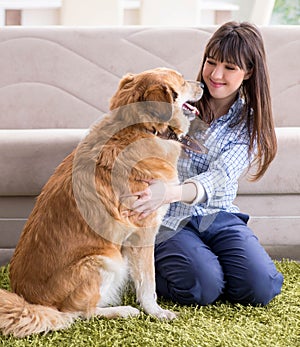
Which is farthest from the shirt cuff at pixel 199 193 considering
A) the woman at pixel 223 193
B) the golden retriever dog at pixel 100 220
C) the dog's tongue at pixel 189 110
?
the dog's tongue at pixel 189 110

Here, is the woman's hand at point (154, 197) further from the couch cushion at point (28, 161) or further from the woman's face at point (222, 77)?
the couch cushion at point (28, 161)

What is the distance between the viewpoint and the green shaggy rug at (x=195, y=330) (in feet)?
5.85

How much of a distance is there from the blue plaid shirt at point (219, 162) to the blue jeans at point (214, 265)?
0.04 m

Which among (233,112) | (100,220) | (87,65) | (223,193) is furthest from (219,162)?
(87,65)

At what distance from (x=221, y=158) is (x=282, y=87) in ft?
3.96

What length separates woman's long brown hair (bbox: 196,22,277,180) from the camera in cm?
218

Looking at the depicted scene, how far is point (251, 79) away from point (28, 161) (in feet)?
3.05

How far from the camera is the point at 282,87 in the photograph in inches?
126

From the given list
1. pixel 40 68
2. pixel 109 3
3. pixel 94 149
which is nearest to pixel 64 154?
pixel 94 149

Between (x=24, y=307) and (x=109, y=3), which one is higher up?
(x=109, y=3)

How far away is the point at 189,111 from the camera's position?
206 cm

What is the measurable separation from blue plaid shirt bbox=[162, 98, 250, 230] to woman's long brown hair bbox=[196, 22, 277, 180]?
1.3 inches

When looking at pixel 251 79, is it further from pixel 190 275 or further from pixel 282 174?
pixel 190 275

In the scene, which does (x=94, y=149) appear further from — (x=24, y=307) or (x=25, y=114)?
(x=25, y=114)
